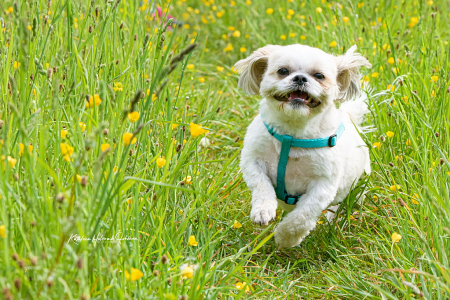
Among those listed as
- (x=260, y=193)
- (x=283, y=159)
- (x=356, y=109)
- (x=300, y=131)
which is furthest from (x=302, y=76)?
(x=356, y=109)

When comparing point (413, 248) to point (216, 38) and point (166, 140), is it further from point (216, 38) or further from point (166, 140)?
point (216, 38)

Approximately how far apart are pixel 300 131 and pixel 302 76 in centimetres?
39

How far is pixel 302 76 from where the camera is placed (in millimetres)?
3135

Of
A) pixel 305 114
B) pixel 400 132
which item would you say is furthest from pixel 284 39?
pixel 305 114

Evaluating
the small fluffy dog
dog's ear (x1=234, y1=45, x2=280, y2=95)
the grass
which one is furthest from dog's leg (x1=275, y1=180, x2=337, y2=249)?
dog's ear (x1=234, y1=45, x2=280, y2=95)

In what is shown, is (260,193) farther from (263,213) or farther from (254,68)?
(254,68)

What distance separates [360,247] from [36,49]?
216 centimetres

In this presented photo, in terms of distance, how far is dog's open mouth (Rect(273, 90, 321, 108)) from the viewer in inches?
125

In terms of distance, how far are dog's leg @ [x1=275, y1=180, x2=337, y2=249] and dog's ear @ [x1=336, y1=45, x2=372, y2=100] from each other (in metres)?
0.68

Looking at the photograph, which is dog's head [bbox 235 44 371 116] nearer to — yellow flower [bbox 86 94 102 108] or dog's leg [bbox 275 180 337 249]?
dog's leg [bbox 275 180 337 249]

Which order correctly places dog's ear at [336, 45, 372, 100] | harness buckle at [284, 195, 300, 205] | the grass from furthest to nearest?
dog's ear at [336, 45, 372, 100] → harness buckle at [284, 195, 300, 205] → the grass

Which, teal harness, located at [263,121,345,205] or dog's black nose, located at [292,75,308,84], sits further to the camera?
teal harness, located at [263,121,345,205]

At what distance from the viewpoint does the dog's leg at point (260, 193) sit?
9.83 feet

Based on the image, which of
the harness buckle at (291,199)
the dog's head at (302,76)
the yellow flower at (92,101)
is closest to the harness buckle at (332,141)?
the dog's head at (302,76)
